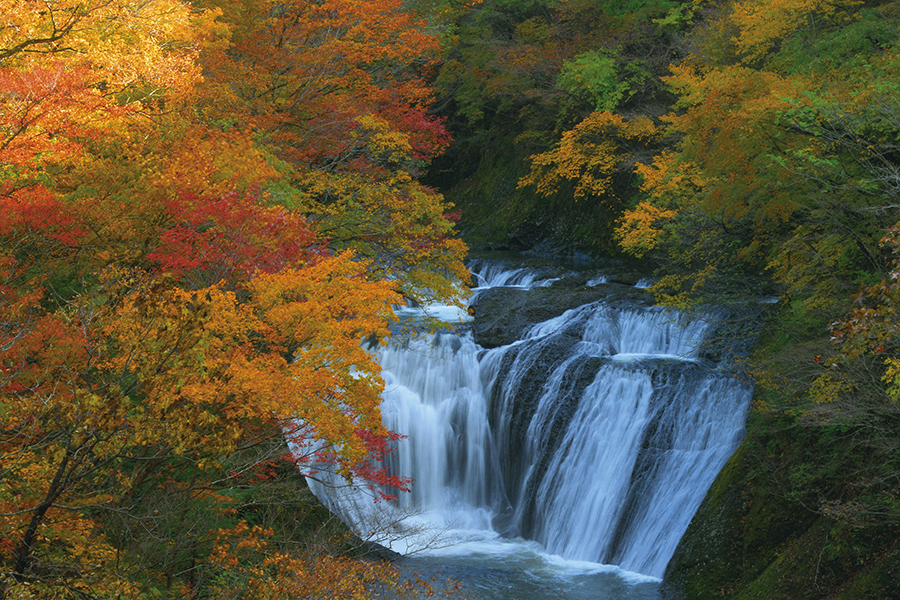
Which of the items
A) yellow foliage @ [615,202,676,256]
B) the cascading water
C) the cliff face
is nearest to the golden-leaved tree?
the cascading water

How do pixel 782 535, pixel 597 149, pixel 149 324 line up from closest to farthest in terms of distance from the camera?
1. pixel 149 324
2. pixel 782 535
3. pixel 597 149

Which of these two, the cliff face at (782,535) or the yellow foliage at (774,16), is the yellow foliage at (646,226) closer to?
the yellow foliage at (774,16)

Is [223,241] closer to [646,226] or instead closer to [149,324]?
[149,324]

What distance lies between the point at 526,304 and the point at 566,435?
4919 mm

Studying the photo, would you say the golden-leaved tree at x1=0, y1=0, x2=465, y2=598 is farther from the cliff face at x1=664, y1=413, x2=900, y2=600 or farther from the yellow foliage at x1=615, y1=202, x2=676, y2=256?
the yellow foliage at x1=615, y1=202, x2=676, y2=256

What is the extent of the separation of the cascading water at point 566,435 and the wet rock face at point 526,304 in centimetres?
37

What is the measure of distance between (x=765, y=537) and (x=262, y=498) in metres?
7.71

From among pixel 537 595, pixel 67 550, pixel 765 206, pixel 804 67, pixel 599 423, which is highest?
pixel 804 67

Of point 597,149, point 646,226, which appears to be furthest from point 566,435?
point 597,149

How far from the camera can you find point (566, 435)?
1498 centimetres

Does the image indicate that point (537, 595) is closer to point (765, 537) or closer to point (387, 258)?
point (765, 537)

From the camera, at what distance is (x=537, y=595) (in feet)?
37.7

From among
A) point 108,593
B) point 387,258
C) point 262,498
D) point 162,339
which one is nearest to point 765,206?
point 387,258

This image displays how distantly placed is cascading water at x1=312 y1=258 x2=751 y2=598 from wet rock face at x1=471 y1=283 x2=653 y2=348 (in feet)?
1.21
